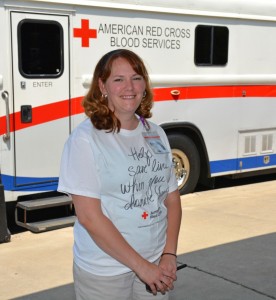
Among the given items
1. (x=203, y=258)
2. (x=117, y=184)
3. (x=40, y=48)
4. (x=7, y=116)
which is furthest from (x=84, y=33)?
(x=117, y=184)

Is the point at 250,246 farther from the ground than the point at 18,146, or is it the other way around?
the point at 18,146

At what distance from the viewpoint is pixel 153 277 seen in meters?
2.18

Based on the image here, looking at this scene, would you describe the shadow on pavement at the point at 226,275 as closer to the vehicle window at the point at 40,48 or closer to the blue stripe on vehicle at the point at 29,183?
the blue stripe on vehicle at the point at 29,183

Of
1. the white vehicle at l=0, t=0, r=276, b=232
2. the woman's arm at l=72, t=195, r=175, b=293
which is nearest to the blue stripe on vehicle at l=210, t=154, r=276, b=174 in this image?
the white vehicle at l=0, t=0, r=276, b=232

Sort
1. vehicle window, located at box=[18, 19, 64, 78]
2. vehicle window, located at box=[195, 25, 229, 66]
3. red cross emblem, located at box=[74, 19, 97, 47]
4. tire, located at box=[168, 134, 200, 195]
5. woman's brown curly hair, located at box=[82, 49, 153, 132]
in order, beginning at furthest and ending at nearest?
1. tire, located at box=[168, 134, 200, 195]
2. vehicle window, located at box=[195, 25, 229, 66]
3. red cross emblem, located at box=[74, 19, 97, 47]
4. vehicle window, located at box=[18, 19, 64, 78]
5. woman's brown curly hair, located at box=[82, 49, 153, 132]

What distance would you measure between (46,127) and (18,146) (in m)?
0.38

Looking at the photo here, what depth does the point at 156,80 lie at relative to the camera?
663 cm

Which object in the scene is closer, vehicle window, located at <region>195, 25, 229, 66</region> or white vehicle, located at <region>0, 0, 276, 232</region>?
white vehicle, located at <region>0, 0, 276, 232</region>

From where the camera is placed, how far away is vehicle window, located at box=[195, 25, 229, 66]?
702cm

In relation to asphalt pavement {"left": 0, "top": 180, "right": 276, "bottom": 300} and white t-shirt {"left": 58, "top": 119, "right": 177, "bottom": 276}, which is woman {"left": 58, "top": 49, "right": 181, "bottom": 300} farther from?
asphalt pavement {"left": 0, "top": 180, "right": 276, "bottom": 300}

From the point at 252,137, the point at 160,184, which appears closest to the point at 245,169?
the point at 252,137

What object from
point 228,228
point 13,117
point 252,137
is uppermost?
point 13,117

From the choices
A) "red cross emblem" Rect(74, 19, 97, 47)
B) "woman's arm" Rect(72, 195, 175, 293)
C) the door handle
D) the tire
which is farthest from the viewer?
the tire

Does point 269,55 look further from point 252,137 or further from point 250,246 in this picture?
point 250,246
